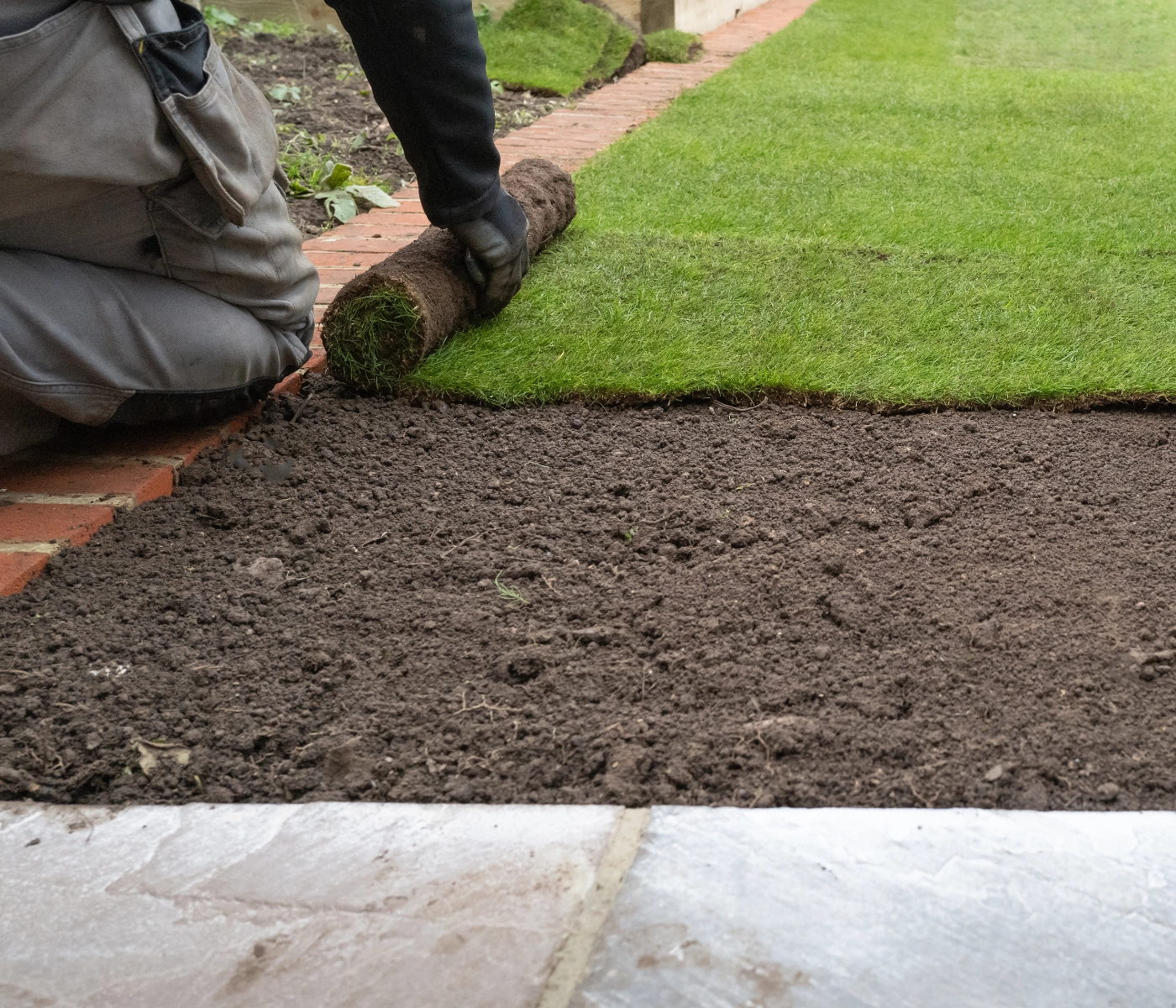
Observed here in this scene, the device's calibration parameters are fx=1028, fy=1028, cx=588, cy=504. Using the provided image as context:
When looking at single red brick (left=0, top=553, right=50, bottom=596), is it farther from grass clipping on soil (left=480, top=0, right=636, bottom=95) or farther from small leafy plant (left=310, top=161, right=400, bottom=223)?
grass clipping on soil (left=480, top=0, right=636, bottom=95)

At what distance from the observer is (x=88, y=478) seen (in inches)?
85.0

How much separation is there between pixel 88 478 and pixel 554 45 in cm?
545

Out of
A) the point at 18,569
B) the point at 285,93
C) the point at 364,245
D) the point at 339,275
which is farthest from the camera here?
the point at 285,93

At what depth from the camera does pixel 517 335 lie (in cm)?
283

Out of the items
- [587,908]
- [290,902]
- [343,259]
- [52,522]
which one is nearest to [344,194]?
[343,259]

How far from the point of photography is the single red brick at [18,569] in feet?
5.97

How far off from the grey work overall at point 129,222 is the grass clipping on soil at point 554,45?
426 cm

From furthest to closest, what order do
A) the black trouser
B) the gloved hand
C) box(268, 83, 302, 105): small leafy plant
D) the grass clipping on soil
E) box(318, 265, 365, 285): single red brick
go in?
the grass clipping on soil
box(268, 83, 302, 105): small leafy plant
box(318, 265, 365, 285): single red brick
the gloved hand
the black trouser

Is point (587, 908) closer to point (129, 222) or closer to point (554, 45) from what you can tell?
point (129, 222)

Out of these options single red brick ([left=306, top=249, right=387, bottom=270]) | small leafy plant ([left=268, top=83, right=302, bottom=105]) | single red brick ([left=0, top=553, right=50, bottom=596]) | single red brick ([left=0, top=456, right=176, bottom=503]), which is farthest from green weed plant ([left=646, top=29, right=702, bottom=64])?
single red brick ([left=0, top=553, right=50, bottom=596])

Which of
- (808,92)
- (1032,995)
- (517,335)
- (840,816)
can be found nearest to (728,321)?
(517,335)

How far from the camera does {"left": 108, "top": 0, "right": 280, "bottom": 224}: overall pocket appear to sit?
6.27 feet

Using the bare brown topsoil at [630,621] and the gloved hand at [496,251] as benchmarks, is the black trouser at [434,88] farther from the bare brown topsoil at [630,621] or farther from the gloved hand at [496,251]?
the bare brown topsoil at [630,621]

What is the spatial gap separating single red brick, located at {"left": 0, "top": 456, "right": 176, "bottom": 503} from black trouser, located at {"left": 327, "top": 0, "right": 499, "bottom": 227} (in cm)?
96
